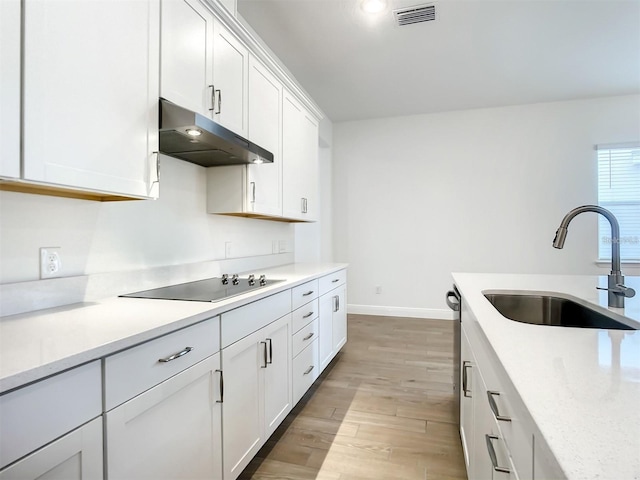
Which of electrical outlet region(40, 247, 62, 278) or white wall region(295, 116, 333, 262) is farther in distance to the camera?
white wall region(295, 116, 333, 262)

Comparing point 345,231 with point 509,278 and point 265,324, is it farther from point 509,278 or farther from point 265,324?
point 265,324

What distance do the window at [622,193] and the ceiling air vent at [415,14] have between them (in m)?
3.03

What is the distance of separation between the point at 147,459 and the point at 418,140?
4.69 meters

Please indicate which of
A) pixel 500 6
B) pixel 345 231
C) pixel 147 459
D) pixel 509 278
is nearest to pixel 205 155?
pixel 147 459

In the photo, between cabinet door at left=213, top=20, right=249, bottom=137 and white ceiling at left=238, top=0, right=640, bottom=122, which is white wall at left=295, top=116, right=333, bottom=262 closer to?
white ceiling at left=238, top=0, right=640, bottom=122

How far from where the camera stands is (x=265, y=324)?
175 centimetres

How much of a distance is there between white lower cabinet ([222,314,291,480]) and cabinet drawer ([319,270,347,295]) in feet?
2.19

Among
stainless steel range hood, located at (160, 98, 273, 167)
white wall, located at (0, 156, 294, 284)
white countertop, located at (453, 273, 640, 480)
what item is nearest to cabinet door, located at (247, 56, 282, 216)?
stainless steel range hood, located at (160, 98, 273, 167)

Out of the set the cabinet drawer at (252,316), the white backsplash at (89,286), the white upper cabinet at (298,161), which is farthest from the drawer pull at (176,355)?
the white upper cabinet at (298,161)

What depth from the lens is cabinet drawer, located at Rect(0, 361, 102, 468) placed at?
68 cm

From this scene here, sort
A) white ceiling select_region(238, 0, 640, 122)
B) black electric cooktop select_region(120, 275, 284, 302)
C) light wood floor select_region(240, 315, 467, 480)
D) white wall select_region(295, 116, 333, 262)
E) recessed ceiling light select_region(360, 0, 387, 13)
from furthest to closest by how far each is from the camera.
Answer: white wall select_region(295, 116, 333, 262), white ceiling select_region(238, 0, 640, 122), recessed ceiling light select_region(360, 0, 387, 13), light wood floor select_region(240, 315, 467, 480), black electric cooktop select_region(120, 275, 284, 302)

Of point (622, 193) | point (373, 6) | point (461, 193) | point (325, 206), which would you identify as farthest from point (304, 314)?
point (622, 193)

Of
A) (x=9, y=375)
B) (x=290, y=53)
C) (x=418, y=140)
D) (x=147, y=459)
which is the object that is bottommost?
(x=147, y=459)

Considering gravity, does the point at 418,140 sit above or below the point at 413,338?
above
